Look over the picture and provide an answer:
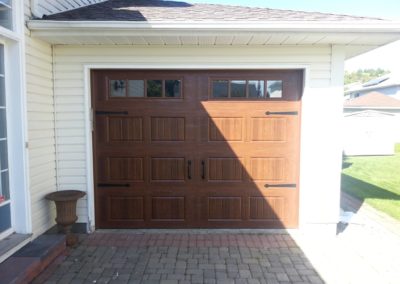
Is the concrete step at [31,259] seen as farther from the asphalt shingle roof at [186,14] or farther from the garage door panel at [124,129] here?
the asphalt shingle roof at [186,14]

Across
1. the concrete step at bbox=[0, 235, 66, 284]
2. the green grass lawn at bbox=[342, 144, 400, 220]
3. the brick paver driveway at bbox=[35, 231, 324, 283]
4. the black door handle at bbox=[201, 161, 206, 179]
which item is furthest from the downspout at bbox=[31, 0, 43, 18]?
the green grass lawn at bbox=[342, 144, 400, 220]

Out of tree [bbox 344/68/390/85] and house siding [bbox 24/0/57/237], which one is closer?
house siding [bbox 24/0/57/237]

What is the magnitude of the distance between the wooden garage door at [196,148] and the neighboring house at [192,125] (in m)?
0.01

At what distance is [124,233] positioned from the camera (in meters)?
4.46

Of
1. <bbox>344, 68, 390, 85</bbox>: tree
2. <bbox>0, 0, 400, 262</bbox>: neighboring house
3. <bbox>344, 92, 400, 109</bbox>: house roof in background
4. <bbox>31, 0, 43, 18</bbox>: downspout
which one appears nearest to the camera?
<bbox>31, 0, 43, 18</bbox>: downspout

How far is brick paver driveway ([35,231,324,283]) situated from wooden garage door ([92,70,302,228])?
292 mm

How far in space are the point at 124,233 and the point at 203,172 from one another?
1381mm

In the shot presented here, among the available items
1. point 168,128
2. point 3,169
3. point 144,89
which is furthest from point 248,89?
point 3,169

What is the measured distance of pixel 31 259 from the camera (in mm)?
3219

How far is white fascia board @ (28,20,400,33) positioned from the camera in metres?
3.63

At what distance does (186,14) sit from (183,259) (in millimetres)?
3015

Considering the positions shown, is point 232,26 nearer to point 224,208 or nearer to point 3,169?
point 224,208

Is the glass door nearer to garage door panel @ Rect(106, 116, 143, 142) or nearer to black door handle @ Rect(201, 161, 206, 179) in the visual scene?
garage door panel @ Rect(106, 116, 143, 142)

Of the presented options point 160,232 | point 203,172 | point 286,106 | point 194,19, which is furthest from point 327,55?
point 160,232
